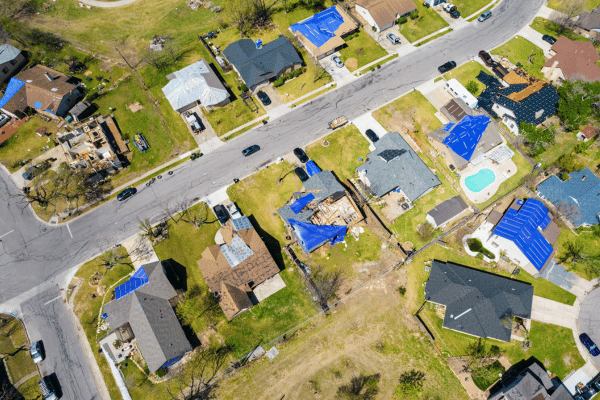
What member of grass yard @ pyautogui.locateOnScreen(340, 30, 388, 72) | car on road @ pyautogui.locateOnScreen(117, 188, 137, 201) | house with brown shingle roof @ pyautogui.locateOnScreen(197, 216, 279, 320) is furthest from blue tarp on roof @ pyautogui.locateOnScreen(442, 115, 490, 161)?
car on road @ pyautogui.locateOnScreen(117, 188, 137, 201)

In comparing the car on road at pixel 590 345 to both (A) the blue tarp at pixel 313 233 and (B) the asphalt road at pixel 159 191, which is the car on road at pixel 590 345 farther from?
(B) the asphalt road at pixel 159 191

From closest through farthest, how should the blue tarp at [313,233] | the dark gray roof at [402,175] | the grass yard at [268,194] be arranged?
the blue tarp at [313,233] < the dark gray roof at [402,175] < the grass yard at [268,194]

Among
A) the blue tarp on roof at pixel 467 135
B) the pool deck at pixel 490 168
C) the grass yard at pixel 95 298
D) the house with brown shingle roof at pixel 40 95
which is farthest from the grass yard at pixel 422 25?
the grass yard at pixel 95 298

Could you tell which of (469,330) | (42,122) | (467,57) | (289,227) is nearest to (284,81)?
(289,227)

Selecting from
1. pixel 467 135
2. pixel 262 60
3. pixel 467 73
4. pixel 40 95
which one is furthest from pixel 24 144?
pixel 467 73

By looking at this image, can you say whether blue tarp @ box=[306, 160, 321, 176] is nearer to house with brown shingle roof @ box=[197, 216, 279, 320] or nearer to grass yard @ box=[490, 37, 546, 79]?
house with brown shingle roof @ box=[197, 216, 279, 320]

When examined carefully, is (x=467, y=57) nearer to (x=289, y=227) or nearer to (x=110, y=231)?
(x=289, y=227)
